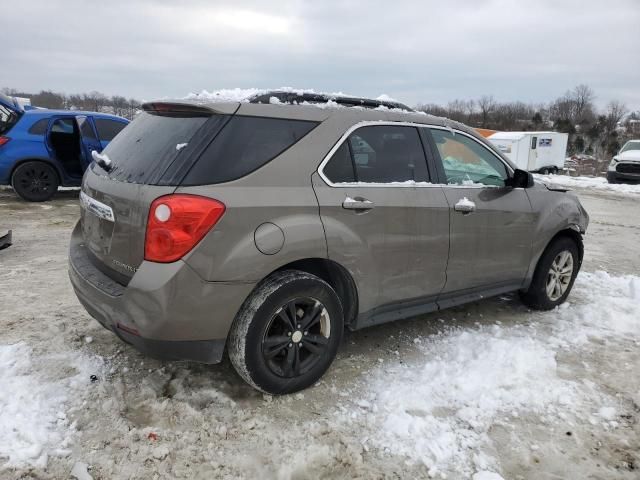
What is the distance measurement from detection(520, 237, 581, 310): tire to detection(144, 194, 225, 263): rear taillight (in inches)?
132

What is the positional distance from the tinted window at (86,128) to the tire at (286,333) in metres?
8.02

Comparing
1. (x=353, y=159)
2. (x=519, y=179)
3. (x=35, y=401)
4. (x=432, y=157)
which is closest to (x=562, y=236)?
(x=519, y=179)

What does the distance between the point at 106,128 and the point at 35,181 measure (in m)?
1.63

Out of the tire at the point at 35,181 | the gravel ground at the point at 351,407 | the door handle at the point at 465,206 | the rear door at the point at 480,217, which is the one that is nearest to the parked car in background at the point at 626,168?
the gravel ground at the point at 351,407

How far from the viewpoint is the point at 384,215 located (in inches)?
133

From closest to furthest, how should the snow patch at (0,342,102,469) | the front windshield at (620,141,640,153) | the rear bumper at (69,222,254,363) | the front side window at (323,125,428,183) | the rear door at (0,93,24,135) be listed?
the snow patch at (0,342,102,469) < the rear bumper at (69,222,254,363) < the front side window at (323,125,428,183) < the rear door at (0,93,24,135) < the front windshield at (620,141,640,153)

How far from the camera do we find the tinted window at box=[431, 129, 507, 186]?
393 centimetres

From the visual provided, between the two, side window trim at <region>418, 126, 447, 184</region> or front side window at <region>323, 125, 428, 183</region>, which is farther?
side window trim at <region>418, 126, 447, 184</region>

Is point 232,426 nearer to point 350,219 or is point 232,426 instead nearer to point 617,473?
point 350,219

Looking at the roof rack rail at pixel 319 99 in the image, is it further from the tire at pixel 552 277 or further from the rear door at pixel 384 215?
the tire at pixel 552 277

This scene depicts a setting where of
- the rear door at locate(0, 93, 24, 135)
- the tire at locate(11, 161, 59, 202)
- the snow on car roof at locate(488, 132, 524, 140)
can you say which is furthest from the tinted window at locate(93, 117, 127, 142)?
the snow on car roof at locate(488, 132, 524, 140)

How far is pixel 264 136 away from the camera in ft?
9.96

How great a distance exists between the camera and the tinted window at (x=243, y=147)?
2.80 m

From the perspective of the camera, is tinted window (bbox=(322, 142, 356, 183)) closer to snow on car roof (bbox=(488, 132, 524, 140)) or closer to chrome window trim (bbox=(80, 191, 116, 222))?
chrome window trim (bbox=(80, 191, 116, 222))
